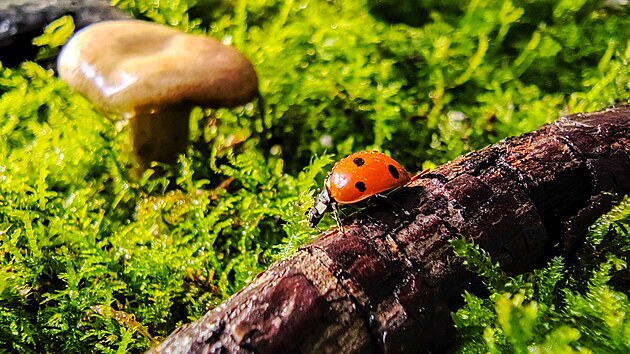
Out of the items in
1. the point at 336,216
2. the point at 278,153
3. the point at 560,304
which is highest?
the point at 336,216

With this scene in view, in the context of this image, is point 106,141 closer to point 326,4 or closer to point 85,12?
point 85,12

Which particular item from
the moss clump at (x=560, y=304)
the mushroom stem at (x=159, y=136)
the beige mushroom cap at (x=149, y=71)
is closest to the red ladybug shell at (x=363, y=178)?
the moss clump at (x=560, y=304)

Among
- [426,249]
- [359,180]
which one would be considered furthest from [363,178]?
[426,249]

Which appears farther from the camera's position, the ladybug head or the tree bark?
the ladybug head

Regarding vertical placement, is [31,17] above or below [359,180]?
below

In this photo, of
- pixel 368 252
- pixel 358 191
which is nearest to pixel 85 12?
pixel 358 191

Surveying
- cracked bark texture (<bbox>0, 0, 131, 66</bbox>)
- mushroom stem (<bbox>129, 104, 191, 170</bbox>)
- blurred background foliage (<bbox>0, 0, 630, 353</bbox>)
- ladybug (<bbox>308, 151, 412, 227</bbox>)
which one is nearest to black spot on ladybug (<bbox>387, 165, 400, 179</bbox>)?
ladybug (<bbox>308, 151, 412, 227</bbox>)

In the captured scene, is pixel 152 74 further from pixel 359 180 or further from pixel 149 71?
pixel 359 180

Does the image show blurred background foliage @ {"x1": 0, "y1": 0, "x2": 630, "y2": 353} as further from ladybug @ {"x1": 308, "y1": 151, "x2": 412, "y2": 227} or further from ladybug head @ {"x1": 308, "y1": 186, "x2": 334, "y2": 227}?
ladybug @ {"x1": 308, "y1": 151, "x2": 412, "y2": 227}
